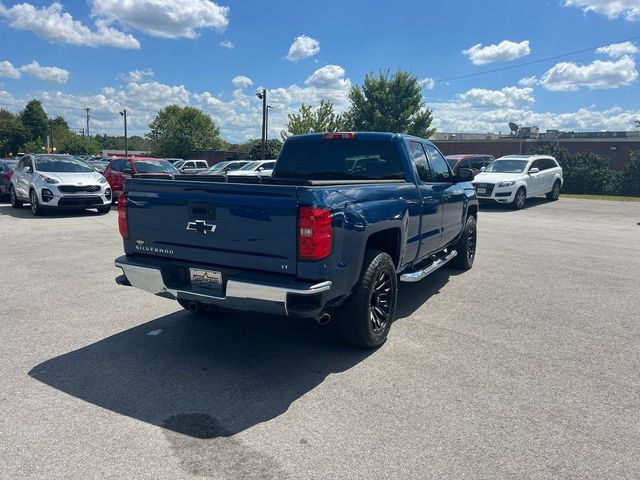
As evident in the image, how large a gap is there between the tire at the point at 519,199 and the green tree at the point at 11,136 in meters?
89.1

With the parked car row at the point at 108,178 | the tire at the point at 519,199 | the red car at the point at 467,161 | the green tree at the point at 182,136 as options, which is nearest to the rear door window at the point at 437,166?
the parked car row at the point at 108,178

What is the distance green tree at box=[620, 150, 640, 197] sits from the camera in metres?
26.7

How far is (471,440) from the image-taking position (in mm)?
3039

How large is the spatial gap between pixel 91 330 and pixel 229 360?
5.37ft

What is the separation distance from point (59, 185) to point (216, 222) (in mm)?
11264

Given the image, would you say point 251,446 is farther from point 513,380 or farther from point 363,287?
point 513,380

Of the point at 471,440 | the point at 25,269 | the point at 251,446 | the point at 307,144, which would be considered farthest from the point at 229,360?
the point at 25,269

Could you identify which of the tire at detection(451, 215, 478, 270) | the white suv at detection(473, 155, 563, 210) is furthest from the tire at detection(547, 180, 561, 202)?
the tire at detection(451, 215, 478, 270)

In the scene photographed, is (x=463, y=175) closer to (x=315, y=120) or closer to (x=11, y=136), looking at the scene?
(x=315, y=120)

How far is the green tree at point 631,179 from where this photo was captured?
87.6 ft

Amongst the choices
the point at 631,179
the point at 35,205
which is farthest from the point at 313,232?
the point at 631,179

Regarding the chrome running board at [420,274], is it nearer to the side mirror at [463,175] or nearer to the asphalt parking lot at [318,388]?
the asphalt parking lot at [318,388]

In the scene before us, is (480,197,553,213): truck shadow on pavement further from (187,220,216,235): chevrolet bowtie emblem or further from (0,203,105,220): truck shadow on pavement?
(187,220,216,235): chevrolet bowtie emblem

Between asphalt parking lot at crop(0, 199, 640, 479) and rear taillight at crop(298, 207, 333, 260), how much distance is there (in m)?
1.06
